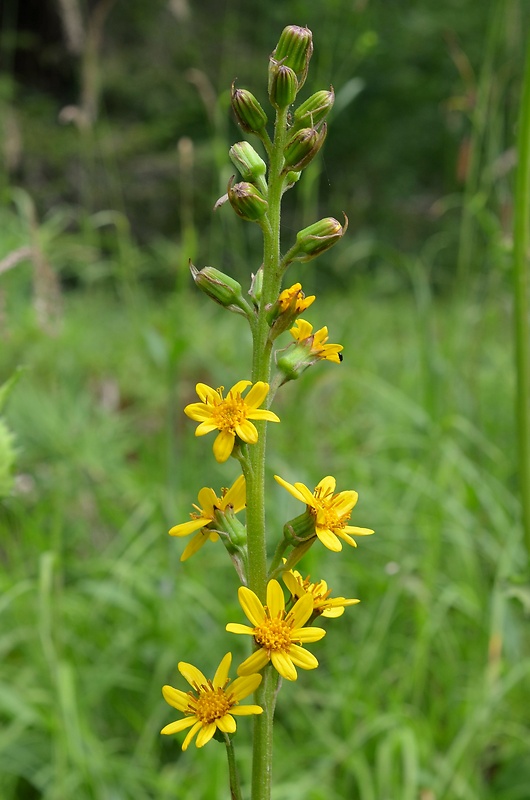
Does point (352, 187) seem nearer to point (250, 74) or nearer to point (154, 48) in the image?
point (250, 74)

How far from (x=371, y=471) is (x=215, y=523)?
3.12 m

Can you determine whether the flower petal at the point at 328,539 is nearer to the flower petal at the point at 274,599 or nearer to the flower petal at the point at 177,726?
the flower petal at the point at 274,599

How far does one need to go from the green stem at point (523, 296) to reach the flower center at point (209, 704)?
3.71 feet

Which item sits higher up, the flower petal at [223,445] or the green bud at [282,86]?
the green bud at [282,86]

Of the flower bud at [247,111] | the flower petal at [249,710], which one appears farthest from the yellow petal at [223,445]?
the flower bud at [247,111]

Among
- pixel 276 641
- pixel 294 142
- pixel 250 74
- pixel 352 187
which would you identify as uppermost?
pixel 250 74

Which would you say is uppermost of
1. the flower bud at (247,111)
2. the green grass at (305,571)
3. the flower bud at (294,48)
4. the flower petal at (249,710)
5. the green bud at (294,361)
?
the flower bud at (294,48)

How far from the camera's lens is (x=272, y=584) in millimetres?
1021

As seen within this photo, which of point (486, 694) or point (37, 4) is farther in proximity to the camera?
point (37, 4)

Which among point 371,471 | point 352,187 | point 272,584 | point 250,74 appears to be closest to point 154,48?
point 250,74

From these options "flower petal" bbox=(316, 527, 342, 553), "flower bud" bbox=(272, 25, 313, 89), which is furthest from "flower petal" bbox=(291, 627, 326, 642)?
"flower bud" bbox=(272, 25, 313, 89)

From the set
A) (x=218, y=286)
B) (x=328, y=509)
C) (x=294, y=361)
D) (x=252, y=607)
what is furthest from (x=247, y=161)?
(x=252, y=607)

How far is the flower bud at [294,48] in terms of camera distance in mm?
1097

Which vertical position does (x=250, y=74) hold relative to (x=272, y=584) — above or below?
above
